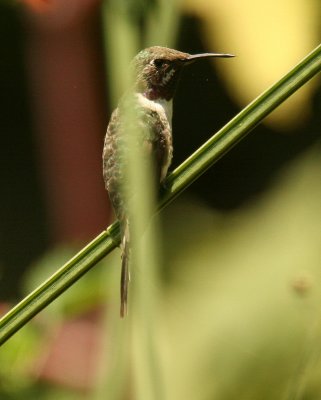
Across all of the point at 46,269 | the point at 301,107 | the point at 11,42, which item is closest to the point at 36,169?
the point at 11,42

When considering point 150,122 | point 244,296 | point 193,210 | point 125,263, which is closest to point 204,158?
point 125,263

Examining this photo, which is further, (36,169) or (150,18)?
(36,169)

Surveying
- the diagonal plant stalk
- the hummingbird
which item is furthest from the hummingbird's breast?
the diagonal plant stalk

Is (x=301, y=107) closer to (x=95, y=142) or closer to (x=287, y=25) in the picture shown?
(x=287, y=25)

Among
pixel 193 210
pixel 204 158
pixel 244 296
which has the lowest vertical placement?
pixel 204 158

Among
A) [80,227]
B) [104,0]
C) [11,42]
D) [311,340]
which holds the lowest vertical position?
[311,340]

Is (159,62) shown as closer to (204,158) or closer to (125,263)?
(125,263)

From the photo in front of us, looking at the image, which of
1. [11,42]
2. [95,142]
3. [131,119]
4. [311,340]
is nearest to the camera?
[131,119]
